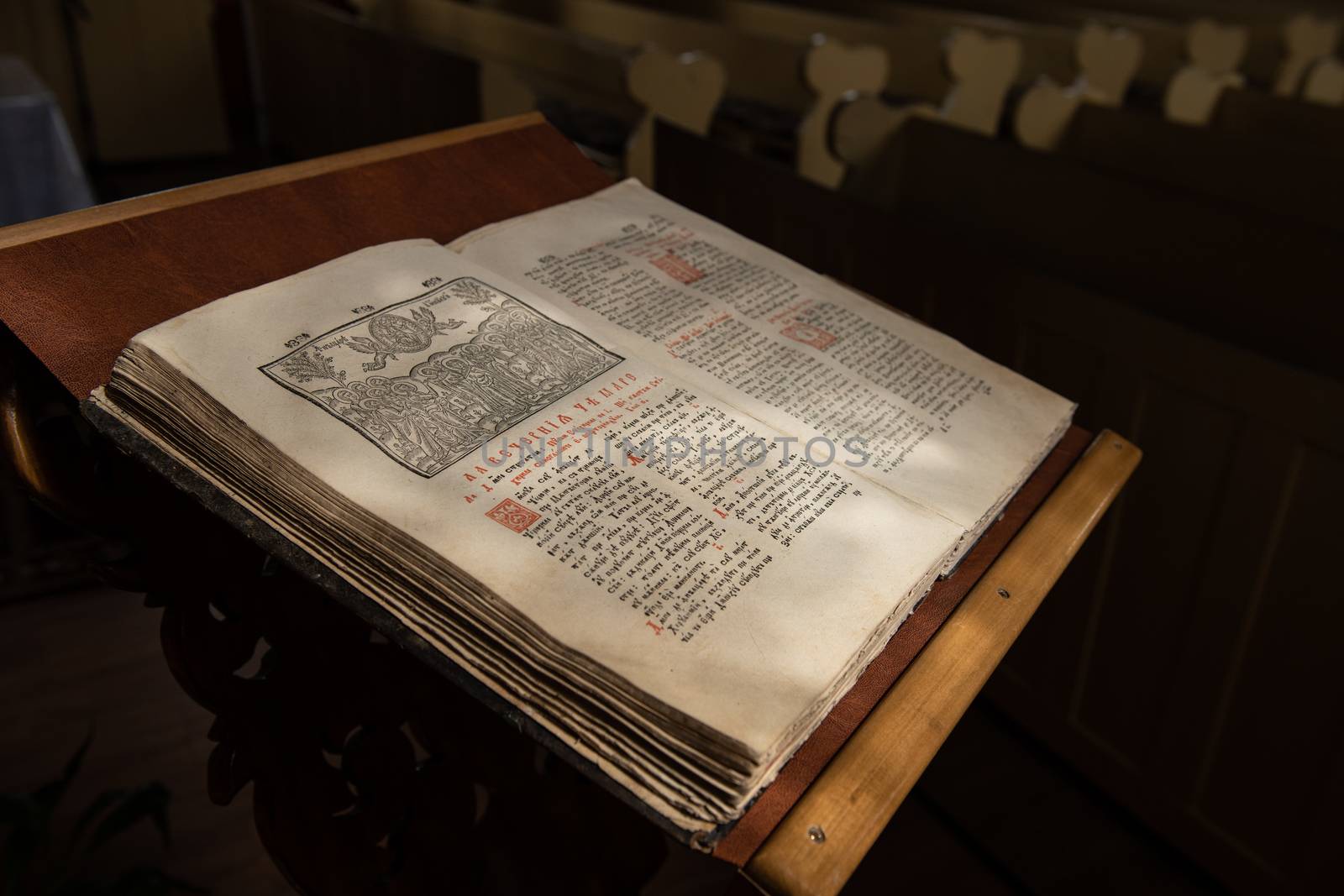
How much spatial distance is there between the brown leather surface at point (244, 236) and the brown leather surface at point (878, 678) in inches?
22.3

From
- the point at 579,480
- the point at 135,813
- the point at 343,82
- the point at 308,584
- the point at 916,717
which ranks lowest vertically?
the point at 135,813

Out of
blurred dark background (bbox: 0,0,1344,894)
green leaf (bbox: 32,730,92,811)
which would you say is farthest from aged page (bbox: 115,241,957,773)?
green leaf (bbox: 32,730,92,811)

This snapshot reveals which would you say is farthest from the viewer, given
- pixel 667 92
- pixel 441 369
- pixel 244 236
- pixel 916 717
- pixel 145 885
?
pixel 667 92

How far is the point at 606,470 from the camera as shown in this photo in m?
0.74

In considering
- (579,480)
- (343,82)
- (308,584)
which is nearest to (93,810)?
(308,584)

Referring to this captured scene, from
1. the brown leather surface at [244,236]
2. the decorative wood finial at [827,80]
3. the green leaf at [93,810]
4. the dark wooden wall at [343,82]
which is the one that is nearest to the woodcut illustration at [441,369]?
the brown leather surface at [244,236]

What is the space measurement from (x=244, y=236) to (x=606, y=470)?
42 cm

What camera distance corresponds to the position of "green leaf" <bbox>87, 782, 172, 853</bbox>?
162cm

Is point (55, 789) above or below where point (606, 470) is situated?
below

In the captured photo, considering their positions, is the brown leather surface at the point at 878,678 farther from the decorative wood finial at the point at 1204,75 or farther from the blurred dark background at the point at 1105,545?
the decorative wood finial at the point at 1204,75

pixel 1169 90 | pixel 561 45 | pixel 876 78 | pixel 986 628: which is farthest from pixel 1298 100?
pixel 986 628

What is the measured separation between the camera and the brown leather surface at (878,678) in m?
0.61

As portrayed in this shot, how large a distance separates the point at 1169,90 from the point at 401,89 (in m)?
2.57

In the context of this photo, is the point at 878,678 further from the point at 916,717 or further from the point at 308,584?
the point at 308,584
